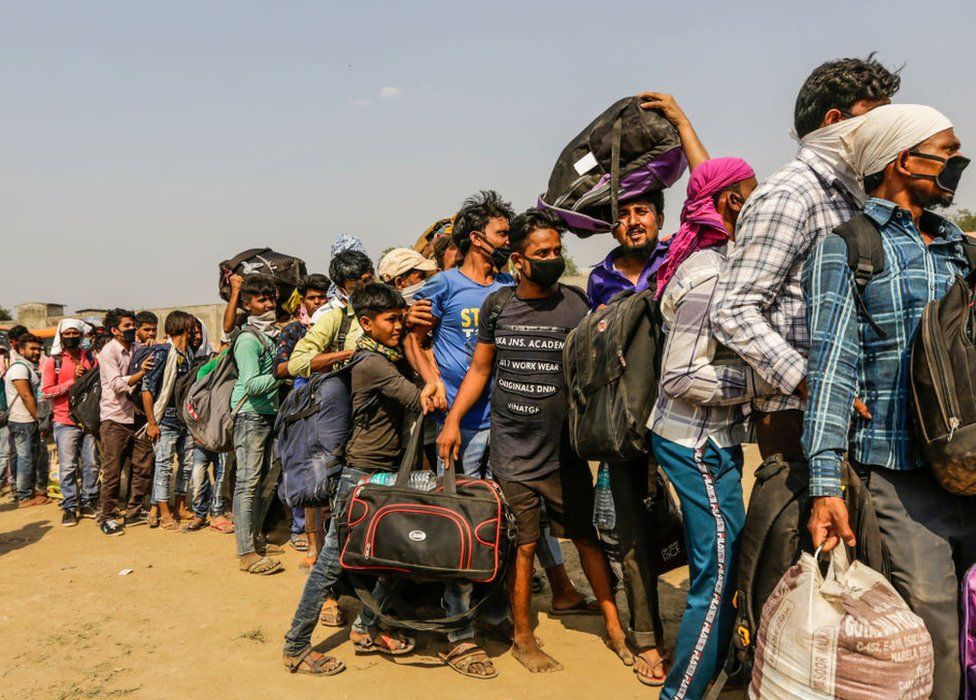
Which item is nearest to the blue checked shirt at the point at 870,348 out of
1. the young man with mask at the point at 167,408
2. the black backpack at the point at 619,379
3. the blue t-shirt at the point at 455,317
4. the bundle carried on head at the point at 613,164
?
the black backpack at the point at 619,379

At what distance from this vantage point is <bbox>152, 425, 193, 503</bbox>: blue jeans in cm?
763

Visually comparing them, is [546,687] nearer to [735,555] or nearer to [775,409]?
[735,555]

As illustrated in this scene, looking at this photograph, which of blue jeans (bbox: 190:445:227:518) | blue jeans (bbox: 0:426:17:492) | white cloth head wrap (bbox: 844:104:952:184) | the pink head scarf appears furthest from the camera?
blue jeans (bbox: 0:426:17:492)

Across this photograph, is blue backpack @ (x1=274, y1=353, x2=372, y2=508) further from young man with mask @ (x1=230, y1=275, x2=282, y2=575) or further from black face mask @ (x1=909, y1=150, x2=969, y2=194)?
black face mask @ (x1=909, y1=150, x2=969, y2=194)

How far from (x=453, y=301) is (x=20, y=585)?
13.9ft

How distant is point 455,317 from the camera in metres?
4.57

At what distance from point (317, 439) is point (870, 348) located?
3.06m

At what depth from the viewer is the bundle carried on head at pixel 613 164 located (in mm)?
3705

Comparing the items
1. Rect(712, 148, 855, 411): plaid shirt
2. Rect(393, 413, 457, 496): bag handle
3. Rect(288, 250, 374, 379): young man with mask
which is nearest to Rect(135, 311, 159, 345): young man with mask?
Rect(288, 250, 374, 379): young man with mask

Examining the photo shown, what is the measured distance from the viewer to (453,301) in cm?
457

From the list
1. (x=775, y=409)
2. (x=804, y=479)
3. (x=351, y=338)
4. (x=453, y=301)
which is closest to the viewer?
(x=804, y=479)

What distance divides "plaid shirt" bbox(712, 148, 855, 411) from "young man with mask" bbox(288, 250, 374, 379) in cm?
297

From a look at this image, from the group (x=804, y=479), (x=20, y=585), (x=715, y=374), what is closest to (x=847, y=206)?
(x=715, y=374)

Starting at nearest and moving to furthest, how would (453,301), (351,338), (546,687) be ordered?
(546,687)
(453,301)
(351,338)
